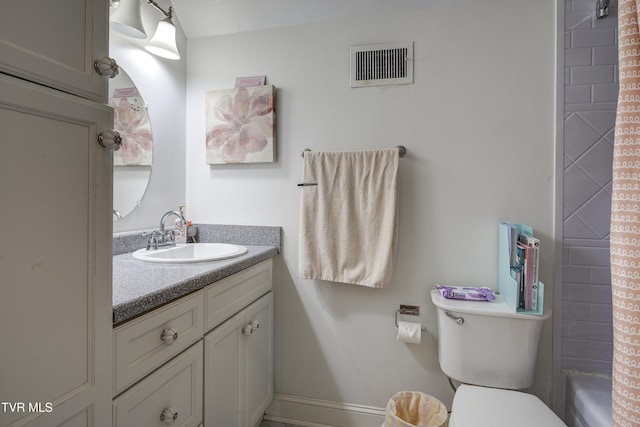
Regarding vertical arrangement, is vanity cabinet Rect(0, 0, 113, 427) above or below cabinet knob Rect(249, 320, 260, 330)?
above

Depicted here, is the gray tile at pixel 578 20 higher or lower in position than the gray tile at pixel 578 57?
higher

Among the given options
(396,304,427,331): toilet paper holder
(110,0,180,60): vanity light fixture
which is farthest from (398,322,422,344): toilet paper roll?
(110,0,180,60): vanity light fixture

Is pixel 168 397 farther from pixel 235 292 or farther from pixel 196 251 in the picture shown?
pixel 196 251

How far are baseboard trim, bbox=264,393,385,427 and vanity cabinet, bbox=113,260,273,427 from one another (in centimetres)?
12

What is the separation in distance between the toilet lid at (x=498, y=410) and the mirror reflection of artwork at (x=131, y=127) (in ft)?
5.44

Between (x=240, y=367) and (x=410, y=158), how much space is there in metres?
1.22

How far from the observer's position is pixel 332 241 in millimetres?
1504

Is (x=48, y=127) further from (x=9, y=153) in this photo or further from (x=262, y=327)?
(x=262, y=327)

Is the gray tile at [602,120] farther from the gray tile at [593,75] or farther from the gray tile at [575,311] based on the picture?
the gray tile at [575,311]

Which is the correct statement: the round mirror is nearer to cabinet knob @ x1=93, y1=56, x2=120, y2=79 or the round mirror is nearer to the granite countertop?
the granite countertop

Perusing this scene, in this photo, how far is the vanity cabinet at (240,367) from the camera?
3.67ft

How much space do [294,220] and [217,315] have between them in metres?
0.66

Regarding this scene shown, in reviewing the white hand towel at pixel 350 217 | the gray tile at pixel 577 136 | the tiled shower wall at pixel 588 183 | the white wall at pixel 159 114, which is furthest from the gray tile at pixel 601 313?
the white wall at pixel 159 114

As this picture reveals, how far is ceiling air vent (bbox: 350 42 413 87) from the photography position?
1488 mm
